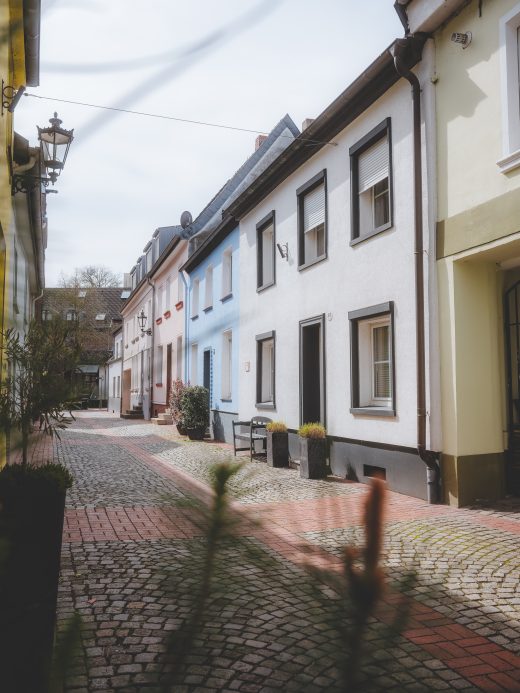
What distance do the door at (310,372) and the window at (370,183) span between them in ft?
6.82

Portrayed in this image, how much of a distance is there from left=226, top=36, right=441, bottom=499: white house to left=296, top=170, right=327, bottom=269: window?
2 centimetres

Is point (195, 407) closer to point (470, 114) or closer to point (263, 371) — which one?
point (263, 371)

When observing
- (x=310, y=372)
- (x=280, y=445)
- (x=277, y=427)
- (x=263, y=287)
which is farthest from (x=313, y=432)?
(x=263, y=287)

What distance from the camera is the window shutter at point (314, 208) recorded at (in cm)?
1035

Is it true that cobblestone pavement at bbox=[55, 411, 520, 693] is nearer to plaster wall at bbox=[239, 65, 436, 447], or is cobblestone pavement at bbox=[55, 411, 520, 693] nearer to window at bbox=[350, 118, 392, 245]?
plaster wall at bbox=[239, 65, 436, 447]

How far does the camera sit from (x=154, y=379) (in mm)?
1102

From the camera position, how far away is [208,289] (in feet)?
51.9

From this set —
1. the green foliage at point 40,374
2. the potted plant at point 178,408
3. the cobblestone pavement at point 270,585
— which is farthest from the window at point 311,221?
the green foliage at point 40,374

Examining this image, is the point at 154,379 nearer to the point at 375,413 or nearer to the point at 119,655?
the point at 119,655

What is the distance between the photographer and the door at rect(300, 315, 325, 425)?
10.6 m

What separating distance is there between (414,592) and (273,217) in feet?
39.3

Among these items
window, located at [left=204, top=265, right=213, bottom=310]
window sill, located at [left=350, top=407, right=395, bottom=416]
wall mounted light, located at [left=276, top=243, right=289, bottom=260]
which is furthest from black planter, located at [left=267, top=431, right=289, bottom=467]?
window, located at [left=204, top=265, right=213, bottom=310]

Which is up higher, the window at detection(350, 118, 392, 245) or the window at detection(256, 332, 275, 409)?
the window at detection(350, 118, 392, 245)

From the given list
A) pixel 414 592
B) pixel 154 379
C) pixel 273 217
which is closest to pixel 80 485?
pixel 273 217
